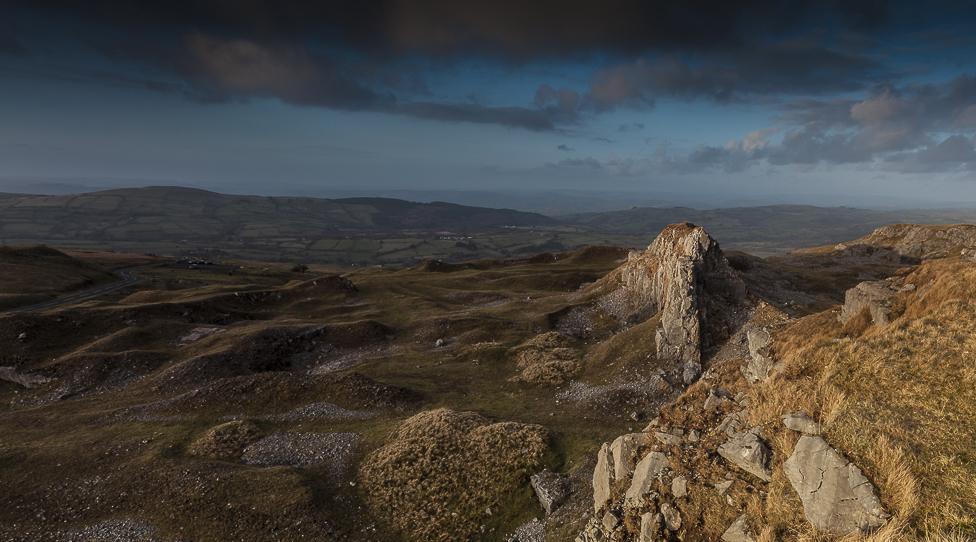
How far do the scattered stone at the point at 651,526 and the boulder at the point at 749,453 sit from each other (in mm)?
3643

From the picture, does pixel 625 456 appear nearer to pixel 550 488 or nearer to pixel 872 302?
pixel 550 488

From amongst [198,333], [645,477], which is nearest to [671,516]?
[645,477]

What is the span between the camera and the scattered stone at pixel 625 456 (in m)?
20.3

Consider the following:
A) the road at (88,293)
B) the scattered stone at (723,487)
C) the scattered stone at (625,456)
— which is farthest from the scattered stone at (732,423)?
the road at (88,293)

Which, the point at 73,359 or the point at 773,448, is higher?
the point at 773,448

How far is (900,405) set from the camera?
15.7 m

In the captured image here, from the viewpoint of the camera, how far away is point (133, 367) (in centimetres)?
5584

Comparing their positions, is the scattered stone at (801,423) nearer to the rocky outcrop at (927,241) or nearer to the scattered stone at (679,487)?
the scattered stone at (679,487)

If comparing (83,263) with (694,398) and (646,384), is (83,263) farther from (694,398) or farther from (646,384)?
(694,398)

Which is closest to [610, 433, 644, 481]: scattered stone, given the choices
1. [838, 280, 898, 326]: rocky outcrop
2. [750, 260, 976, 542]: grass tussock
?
[750, 260, 976, 542]: grass tussock

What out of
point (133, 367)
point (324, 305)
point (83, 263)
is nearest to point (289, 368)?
point (133, 367)

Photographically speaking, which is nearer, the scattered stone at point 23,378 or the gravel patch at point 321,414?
the gravel patch at point 321,414

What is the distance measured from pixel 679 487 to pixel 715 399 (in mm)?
5825

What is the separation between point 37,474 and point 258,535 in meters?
20.8
